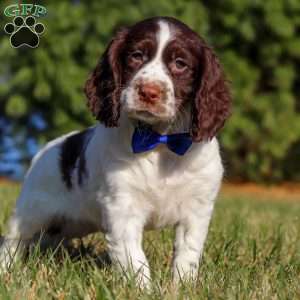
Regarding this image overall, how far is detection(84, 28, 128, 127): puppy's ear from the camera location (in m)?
4.28

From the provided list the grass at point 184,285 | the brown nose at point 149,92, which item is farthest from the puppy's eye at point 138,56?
the grass at point 184,285

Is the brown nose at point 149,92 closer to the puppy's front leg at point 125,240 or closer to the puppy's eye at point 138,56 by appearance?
the puppy's eye at point 138,56

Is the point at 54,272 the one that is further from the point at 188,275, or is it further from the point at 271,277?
the point at 271,277

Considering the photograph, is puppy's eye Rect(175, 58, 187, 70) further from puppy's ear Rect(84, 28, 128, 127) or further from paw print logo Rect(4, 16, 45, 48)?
paw print logo Rect(4, 16, 45, 48)

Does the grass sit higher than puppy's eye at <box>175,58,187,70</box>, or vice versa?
puppy's eye at <box>175,58,187,70</box>

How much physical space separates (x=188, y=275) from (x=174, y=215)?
509 mm

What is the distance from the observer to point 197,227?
438cm

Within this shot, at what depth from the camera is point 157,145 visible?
433 centimetres

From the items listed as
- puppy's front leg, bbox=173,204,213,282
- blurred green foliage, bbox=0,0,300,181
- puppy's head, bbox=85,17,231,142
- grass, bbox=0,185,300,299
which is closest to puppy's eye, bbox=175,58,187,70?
puppy's head, bbox=85,17,231,142

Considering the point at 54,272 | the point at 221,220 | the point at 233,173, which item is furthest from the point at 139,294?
the point at 233,173

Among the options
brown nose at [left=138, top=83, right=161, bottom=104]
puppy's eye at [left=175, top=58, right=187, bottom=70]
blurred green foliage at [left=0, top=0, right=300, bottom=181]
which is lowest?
blurred green foliage at [left=0, top=0, right=300, bottom=181]

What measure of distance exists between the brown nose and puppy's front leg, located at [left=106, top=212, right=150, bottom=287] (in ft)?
2.23

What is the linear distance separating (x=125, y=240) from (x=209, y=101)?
2.91 ft

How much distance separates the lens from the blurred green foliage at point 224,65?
13289 millimetres
